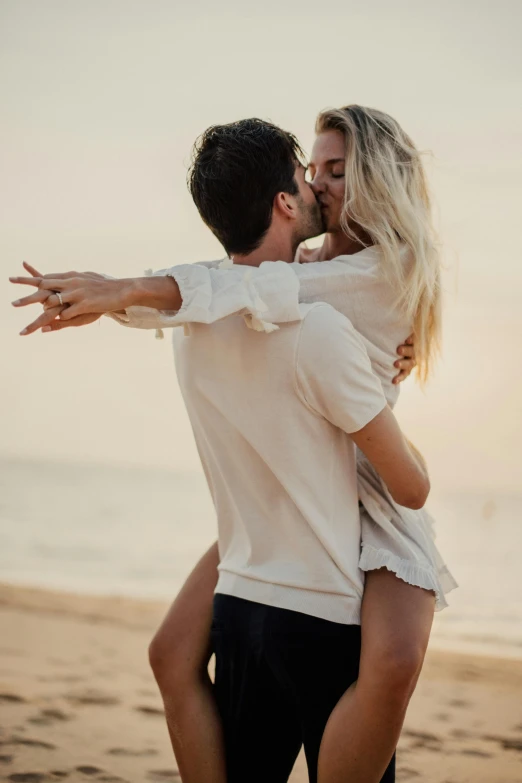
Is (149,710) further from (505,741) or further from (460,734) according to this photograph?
(505,741)

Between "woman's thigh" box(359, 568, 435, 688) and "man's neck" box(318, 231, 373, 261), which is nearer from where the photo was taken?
"woman's thigh" box(359, 568, 435, 688)

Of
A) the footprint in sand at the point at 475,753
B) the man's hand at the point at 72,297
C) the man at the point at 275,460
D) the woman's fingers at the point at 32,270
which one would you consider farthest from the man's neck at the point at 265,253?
the footprint in sand at the point at 475,753

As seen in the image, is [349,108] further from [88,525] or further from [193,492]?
[193,492]

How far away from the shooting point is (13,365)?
33719 mm

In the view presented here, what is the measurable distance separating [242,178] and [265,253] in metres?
0.20

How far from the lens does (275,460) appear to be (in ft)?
7.02

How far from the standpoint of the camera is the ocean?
1243 cm

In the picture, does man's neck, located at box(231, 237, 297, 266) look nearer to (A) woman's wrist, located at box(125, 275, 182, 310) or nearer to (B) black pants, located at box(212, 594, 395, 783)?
(A) woman's wrist, located at box(125, 275, 182, 310)

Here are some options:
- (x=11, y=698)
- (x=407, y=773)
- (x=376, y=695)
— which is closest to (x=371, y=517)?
(x=376, y=695)

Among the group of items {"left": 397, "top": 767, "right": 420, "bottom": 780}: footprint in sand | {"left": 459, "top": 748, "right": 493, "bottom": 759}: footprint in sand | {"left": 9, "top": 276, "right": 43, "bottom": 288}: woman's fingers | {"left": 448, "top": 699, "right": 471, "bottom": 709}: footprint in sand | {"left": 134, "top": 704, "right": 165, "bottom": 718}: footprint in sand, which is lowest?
{"left": 448, "top": 699, "right": 471, "bottom": 709}: footprint in sand

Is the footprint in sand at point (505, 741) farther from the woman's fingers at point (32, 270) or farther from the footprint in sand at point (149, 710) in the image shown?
the woman's fingers at point (32, 270)

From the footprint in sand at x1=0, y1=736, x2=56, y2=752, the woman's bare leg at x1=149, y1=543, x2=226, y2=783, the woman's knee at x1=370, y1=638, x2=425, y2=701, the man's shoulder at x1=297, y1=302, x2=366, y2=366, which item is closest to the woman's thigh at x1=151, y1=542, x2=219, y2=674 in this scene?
the woman's bare leg at x1=149, y1=543, x2=226, y2=783

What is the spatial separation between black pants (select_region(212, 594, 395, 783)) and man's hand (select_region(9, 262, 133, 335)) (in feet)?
2.64

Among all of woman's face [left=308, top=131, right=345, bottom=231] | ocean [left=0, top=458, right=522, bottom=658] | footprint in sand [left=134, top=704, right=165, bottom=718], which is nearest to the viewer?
woman's face [left=308, top=131, right=345, bottom=231]
